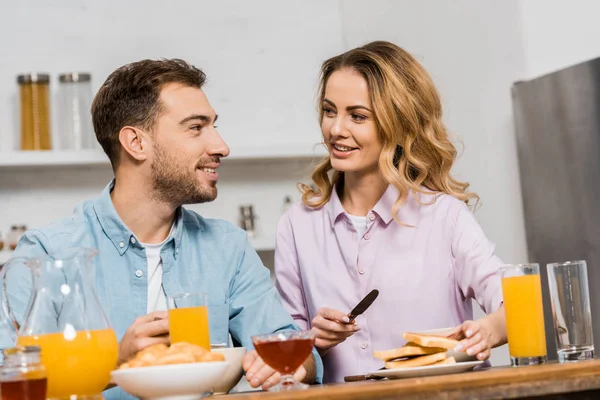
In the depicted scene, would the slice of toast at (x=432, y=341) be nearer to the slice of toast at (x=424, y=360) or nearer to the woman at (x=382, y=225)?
the slice of toast at (x=424, y=360)

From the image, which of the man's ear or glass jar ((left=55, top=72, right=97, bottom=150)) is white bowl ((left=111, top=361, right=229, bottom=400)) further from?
glass jar ((left=55, top=72, right=97, bottom=150))

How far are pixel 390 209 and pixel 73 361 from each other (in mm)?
1237

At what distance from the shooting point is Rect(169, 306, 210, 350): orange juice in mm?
1610

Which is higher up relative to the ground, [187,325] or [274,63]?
[274,63]

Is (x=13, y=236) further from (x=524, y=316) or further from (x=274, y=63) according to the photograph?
(x=524, y=316)

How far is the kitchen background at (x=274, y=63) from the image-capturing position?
3449mm

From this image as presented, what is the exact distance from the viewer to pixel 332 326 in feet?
6.31

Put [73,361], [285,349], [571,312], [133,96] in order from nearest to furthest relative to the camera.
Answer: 1. [73,361]
2. [285,349]
3. [571,312]
4. [133,96]

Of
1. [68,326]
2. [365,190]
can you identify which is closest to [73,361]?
[68,326]

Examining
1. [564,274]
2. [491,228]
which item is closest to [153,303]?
[564,274]

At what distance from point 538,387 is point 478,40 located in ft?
7.67

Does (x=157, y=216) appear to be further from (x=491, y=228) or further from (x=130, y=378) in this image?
(x=491, y=228)

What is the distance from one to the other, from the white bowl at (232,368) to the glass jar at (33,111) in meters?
1.86

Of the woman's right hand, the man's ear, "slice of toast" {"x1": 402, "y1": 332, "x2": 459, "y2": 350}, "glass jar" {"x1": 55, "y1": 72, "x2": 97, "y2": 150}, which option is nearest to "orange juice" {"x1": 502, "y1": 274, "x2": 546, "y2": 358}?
"slice of toast" {"x1": 402, "y1": 332, "x2": 459, "y2": 350}
